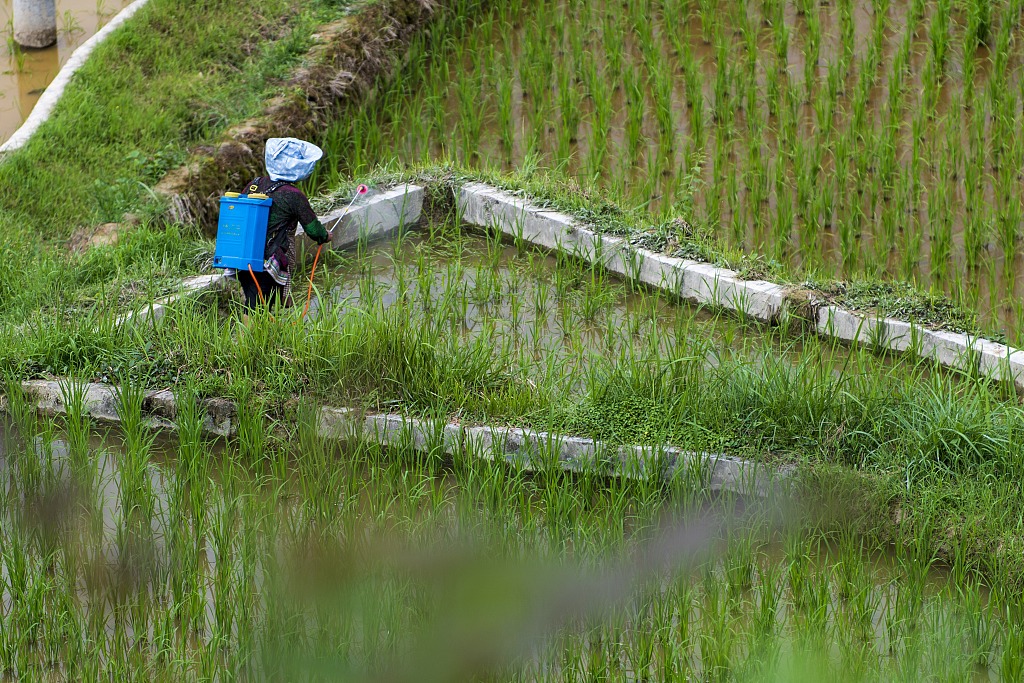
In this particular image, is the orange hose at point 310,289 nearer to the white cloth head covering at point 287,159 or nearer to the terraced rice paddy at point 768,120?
the white cloth head covering at point 287,159

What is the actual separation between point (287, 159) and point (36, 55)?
3.28 metres

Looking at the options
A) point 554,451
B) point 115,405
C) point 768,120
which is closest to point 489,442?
point 554,451

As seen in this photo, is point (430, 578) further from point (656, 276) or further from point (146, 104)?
point (146, 104)

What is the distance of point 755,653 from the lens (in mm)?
3277

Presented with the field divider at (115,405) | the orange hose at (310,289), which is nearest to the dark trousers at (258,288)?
the orange hose at (310,289)

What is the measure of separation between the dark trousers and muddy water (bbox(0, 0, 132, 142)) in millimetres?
2703

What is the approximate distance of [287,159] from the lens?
5.57 m

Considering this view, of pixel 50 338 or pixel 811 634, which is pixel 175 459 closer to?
pixel 50 338

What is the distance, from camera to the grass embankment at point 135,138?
5602 mm

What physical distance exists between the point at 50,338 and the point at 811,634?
3.46 meters

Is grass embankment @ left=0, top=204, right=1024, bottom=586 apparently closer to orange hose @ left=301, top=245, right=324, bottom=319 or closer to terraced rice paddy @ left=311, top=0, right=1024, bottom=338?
orange hose @ left=301, top=245, right=324, bottom=319

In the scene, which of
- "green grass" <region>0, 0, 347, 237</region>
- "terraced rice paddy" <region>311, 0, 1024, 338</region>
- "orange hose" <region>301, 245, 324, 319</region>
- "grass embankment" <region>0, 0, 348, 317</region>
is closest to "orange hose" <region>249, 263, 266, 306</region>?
"orange hose" <region>301, 245, 324, 319</region>

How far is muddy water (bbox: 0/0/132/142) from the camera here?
24.3ft

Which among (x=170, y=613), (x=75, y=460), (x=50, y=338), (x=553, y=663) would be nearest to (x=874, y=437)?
(x=553, y=663)
